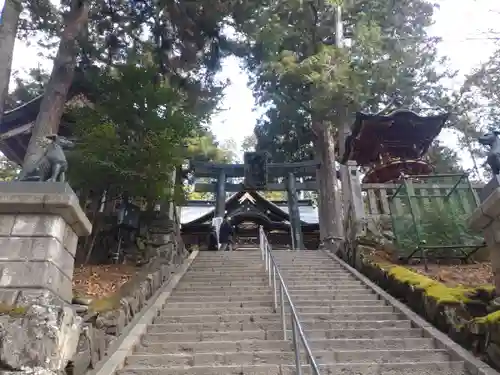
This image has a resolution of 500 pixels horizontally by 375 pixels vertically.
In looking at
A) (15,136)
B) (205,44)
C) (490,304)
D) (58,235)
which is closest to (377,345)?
(490,304)

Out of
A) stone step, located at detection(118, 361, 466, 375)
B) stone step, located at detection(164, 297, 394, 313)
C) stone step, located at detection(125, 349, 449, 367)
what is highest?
stone step, located at detection(164, 297, 394, 313)

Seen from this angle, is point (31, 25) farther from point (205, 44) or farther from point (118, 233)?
point (118, 233)

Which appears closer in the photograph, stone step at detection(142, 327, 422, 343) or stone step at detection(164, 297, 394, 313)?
stone step at detection(142, 327, 422, 343)

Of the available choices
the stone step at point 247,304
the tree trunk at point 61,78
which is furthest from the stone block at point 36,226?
the tree trunk at point 61,78

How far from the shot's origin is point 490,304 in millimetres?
4945

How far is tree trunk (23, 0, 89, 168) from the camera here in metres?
8.12

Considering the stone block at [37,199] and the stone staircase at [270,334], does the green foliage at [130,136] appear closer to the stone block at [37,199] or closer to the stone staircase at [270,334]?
the stone staircase at [270,334]

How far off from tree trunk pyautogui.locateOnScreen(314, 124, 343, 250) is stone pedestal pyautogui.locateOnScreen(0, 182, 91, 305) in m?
9.56

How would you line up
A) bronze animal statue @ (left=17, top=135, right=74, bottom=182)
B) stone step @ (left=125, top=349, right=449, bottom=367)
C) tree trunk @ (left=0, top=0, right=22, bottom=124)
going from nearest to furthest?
stone step @ (left=125, top=349, right=449, bottom=367)
bronze animal statue @ (left=17, top=135, right=74, bottom=182)
tree trunk @ (left=0, top=0, right=22, bottom=124)

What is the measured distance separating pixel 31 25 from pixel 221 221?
8.31 meters

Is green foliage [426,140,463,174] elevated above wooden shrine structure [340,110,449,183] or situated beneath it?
elevated above

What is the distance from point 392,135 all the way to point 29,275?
11263 millimetres

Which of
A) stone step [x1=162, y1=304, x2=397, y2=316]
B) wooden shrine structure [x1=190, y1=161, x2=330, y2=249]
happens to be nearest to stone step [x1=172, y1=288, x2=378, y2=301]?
stone step [x1=162, y1=304, x2=397, y2=316]

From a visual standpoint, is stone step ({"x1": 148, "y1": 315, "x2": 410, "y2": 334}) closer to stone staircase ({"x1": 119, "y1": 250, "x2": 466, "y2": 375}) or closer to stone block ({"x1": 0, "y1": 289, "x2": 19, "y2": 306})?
stone staircase ({"x1": 119, "y1": 250, "x2": 466, "y2": 375})
